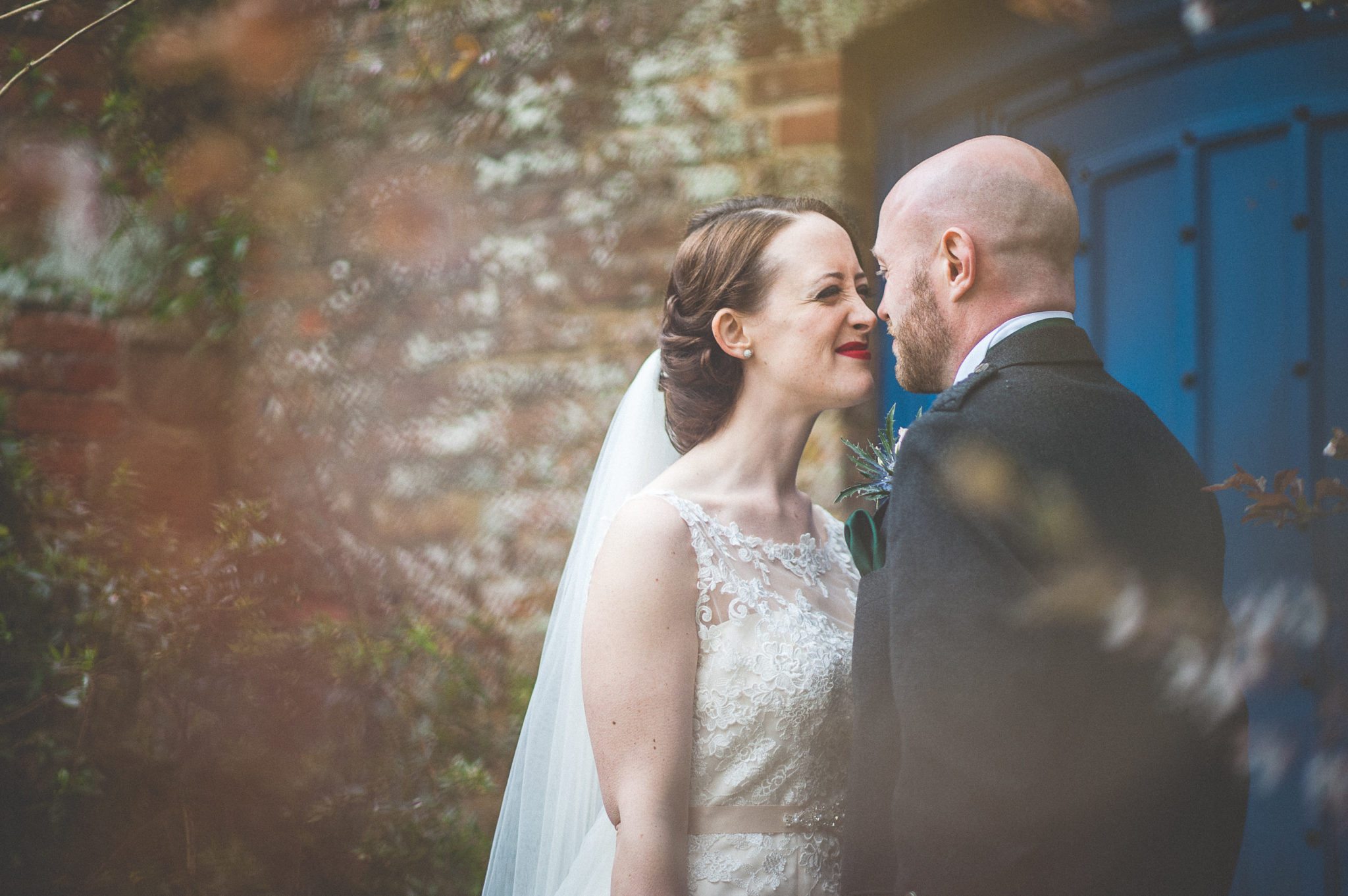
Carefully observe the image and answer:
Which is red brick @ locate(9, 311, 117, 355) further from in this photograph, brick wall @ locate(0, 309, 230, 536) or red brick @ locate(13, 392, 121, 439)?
red brick @ locate(13, 392, 121, 439)

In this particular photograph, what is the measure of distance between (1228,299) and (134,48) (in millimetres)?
3600

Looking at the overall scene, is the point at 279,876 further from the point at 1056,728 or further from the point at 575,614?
the point at 1056,728

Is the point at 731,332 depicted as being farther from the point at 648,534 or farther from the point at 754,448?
the point at 648,534

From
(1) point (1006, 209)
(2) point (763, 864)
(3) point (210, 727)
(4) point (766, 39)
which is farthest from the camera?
(4) point (766, 39)

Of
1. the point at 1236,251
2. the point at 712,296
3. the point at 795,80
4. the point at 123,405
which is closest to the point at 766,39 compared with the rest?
the point at 795,80

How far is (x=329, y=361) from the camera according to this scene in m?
3.56

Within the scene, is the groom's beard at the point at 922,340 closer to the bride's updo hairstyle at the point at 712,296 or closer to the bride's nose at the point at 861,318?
the bride's nose at the point at 861,318

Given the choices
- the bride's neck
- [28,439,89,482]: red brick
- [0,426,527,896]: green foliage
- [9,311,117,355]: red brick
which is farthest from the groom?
[9,311,117,355]: red brick

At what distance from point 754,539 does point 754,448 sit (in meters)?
0.23

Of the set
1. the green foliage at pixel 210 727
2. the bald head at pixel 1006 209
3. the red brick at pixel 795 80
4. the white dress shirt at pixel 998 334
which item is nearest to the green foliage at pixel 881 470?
the white dress shirt at pixel 998 334

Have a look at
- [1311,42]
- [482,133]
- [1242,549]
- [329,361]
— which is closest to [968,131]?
[1311,42]

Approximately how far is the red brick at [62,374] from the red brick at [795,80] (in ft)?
7.65

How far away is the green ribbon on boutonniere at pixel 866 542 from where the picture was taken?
171 centimetres

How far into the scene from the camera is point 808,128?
9.42 feet
